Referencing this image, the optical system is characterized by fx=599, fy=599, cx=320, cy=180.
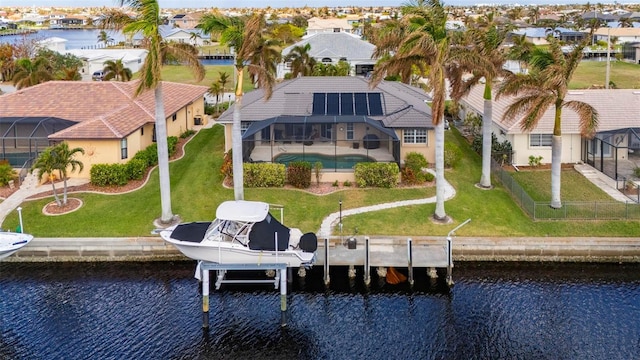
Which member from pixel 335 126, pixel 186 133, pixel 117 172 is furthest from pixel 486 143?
pixel 186 133

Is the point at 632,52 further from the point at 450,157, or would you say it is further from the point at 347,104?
the point at 347,104

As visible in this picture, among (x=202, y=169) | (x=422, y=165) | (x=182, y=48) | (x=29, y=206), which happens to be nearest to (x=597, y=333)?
(x=422, y=165)

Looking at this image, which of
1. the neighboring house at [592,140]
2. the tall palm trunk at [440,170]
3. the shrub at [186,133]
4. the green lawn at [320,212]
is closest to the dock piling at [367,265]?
the green lawn at [320,212]

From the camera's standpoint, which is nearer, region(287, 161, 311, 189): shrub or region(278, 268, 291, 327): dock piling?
region(278, 268, 291, 327): dock piling

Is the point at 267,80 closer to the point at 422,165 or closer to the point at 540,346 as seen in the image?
the point at 422,165

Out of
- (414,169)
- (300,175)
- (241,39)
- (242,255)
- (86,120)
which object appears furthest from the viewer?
(86,120)

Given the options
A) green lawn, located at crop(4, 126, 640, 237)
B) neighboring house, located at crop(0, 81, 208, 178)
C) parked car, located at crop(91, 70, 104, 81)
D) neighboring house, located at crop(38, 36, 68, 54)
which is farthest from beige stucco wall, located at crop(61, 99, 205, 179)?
neighboring house, located at crop(38, 36, 68, 54)

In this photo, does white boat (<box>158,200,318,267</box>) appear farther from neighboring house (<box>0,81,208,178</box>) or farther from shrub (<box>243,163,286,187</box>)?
neighboring house (<box>0,81,208,178</box>)
